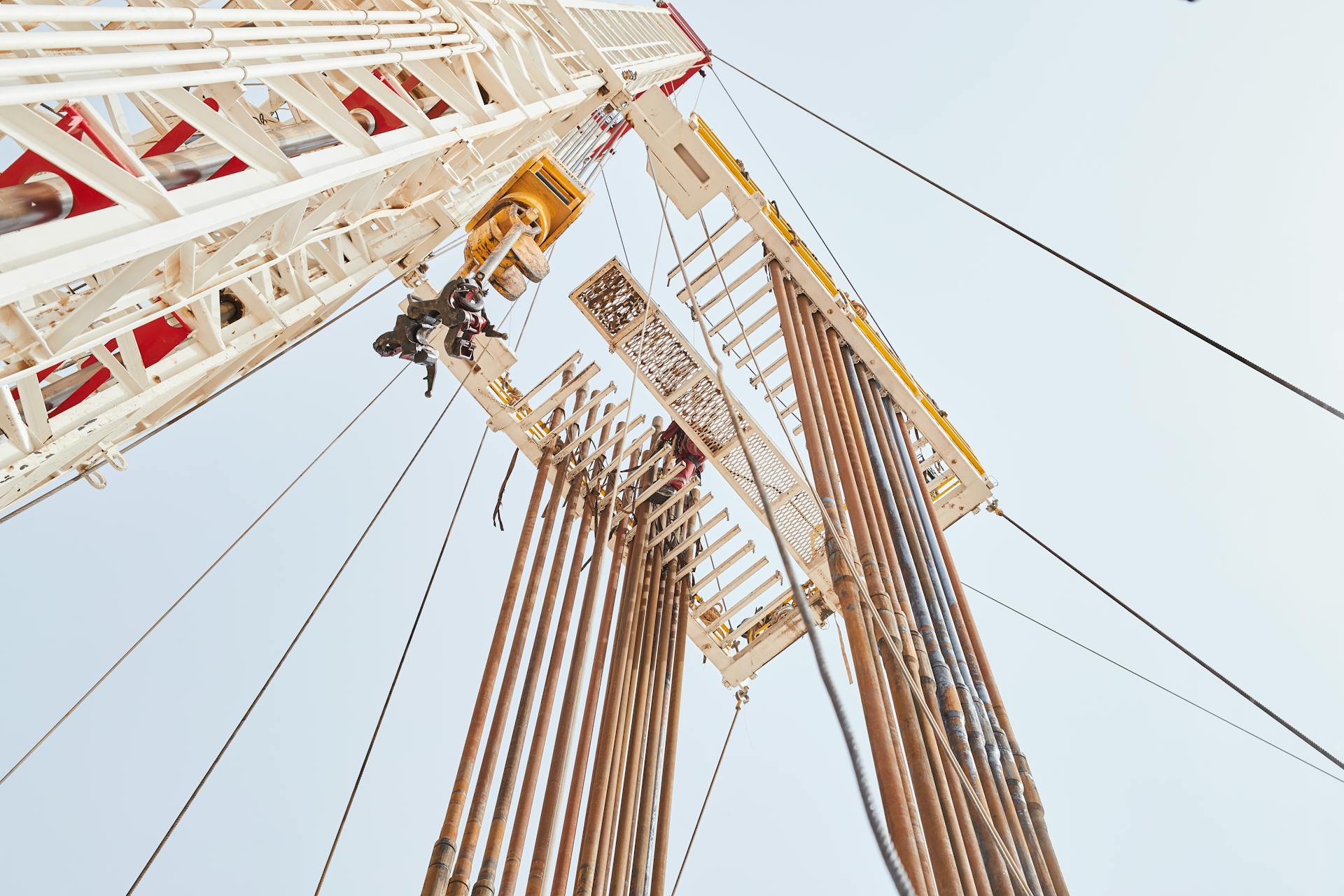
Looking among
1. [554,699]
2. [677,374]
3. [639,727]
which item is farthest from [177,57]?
[677,374]

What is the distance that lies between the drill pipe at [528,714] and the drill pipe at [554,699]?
13mm

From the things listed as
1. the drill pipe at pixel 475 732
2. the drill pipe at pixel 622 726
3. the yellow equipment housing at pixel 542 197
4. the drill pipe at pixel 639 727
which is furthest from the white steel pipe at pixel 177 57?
the drill pipe at pixel 639 727

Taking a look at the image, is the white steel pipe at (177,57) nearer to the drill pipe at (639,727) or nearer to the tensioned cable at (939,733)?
the tensioned cable at (939,733)

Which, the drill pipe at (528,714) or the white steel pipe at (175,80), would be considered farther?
the drill pipe at (528,714)

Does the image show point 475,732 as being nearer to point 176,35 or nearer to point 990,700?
point 990,700

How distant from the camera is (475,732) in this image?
691 centimetres

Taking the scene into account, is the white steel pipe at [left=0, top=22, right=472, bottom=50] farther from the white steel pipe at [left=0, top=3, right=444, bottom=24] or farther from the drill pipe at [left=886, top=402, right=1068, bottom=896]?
the drill pipe at [left=886, top=402, right=1068, bottom=896]

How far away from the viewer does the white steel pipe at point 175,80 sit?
10.5 ft

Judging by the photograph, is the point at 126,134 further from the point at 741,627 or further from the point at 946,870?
the point at 741,627

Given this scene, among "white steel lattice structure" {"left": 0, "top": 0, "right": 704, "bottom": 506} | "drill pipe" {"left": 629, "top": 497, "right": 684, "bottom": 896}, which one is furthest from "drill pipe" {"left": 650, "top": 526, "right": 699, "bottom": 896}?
"white steel lattice structure" {"left": 0, "top": 0, "right": 704, "bottom": 506}

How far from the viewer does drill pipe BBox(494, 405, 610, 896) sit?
21.4ft

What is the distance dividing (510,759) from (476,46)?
17.2 ft

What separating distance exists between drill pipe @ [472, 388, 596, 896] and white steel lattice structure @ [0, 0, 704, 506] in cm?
180

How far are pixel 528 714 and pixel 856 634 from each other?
3.15 m
